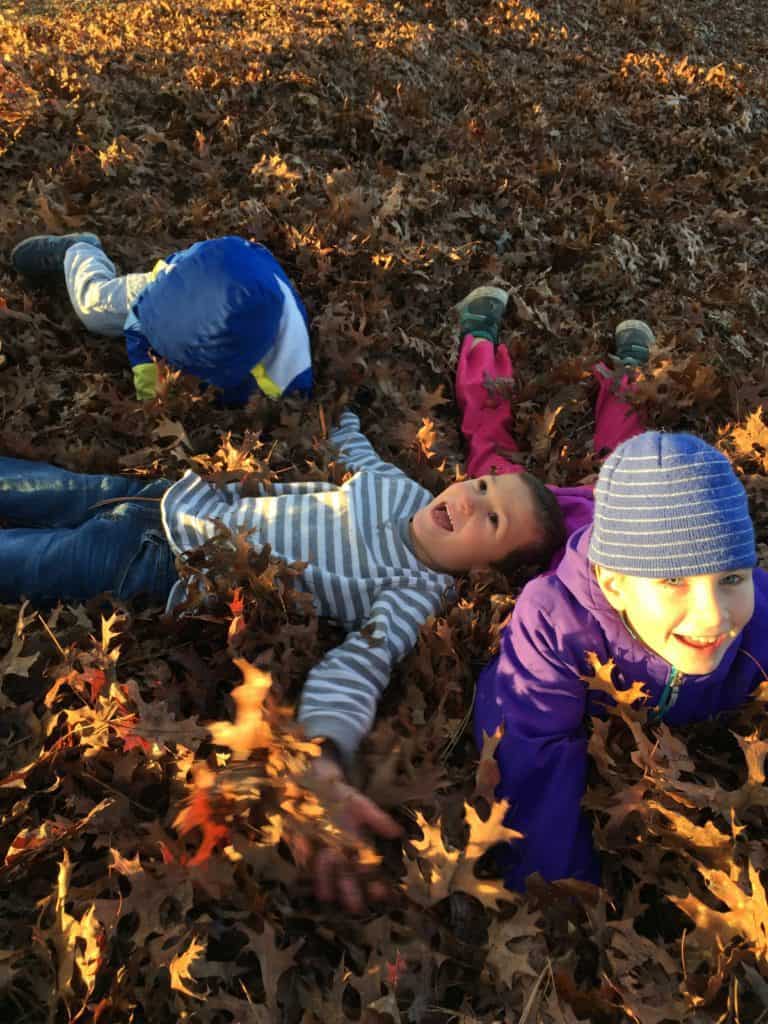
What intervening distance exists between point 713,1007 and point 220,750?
1.63 metres

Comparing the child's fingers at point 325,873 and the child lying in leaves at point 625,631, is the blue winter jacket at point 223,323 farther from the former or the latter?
the child's fingers at point 325,873

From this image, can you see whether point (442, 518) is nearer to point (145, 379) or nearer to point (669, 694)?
point (669, 694)

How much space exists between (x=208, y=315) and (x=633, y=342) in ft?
9.86

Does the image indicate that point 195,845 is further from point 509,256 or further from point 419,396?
point 509,256

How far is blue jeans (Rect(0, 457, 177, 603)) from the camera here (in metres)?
3.01

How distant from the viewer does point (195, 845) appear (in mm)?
2125

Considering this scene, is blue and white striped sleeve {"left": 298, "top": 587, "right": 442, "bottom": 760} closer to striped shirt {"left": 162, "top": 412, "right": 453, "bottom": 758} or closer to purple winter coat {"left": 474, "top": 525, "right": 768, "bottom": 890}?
striped shirt {"left": 162, "top": 412, "right": 453, "bottom": 758}

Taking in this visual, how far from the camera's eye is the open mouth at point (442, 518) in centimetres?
319

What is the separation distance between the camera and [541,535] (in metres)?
3.15

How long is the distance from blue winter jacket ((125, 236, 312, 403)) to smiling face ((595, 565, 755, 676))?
7.58ft

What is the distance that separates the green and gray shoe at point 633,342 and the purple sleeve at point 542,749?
9.08 feet

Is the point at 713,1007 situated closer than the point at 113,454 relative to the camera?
Yes

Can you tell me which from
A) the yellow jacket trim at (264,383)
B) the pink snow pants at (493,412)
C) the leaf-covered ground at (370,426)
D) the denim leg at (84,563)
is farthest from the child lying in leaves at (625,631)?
the yellow jacket trim at (264,383)

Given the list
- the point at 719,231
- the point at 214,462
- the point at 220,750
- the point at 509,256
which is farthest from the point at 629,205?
the point at 220,750
